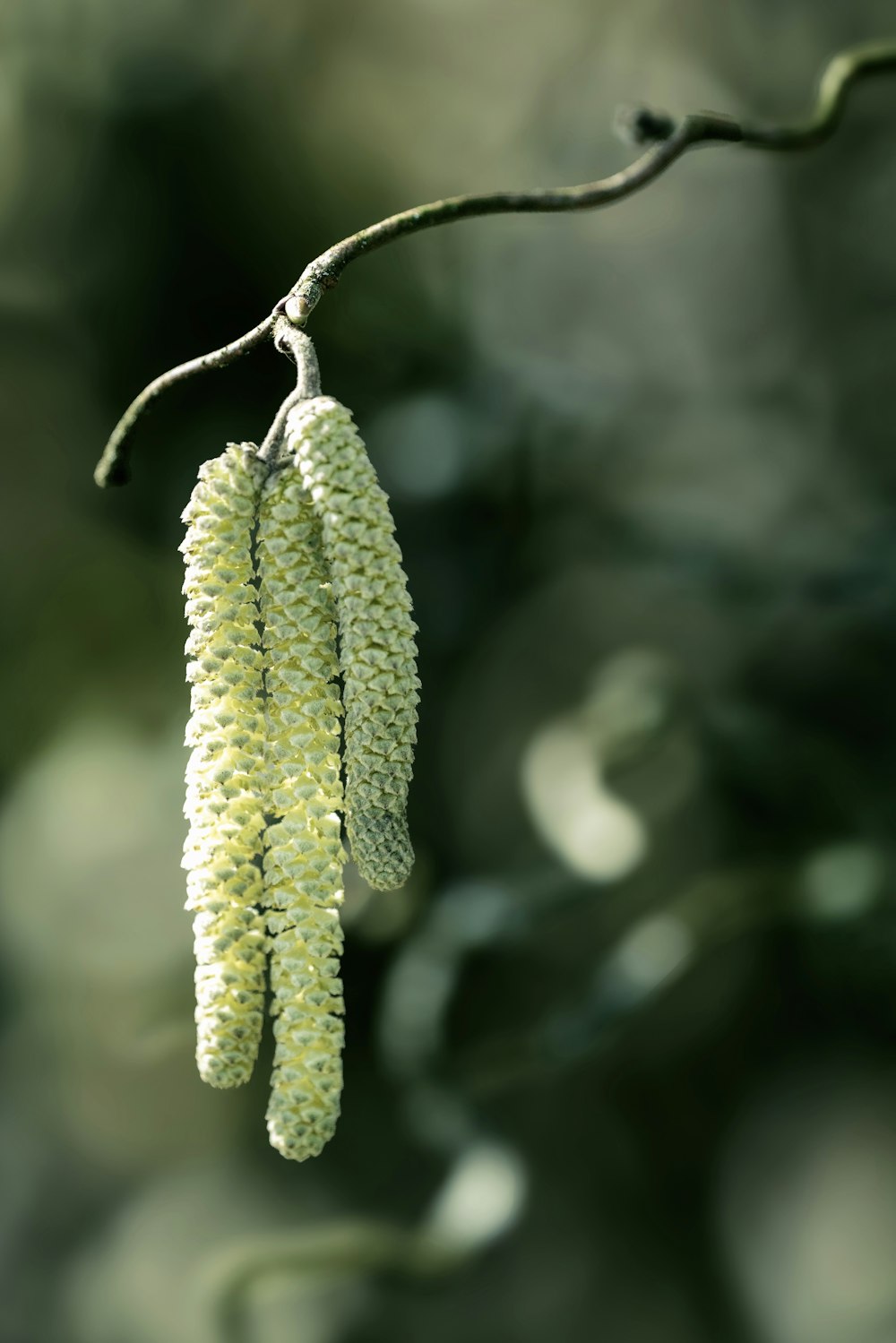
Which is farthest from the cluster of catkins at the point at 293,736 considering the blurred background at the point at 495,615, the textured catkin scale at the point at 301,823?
the blurred background at the point at 495,615

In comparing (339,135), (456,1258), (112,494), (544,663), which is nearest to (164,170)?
(339,135)

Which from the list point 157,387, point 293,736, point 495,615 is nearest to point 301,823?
point 293,736

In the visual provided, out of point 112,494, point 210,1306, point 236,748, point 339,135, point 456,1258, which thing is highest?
point 339,135

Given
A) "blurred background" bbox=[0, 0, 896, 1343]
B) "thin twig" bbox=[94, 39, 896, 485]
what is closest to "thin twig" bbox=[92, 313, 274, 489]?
"thin twig" bbox=[94, 39, 896, 485]

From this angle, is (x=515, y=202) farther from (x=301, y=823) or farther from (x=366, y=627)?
(x=301, y=823)

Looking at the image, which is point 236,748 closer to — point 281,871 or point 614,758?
point 281,871

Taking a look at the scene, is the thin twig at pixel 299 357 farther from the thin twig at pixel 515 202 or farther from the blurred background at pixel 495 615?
the blurred background at pixel 495 615

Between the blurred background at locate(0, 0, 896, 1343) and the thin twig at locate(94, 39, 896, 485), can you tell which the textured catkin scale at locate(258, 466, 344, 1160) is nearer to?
the thin twig at locate(94, 39, 896, 485)
